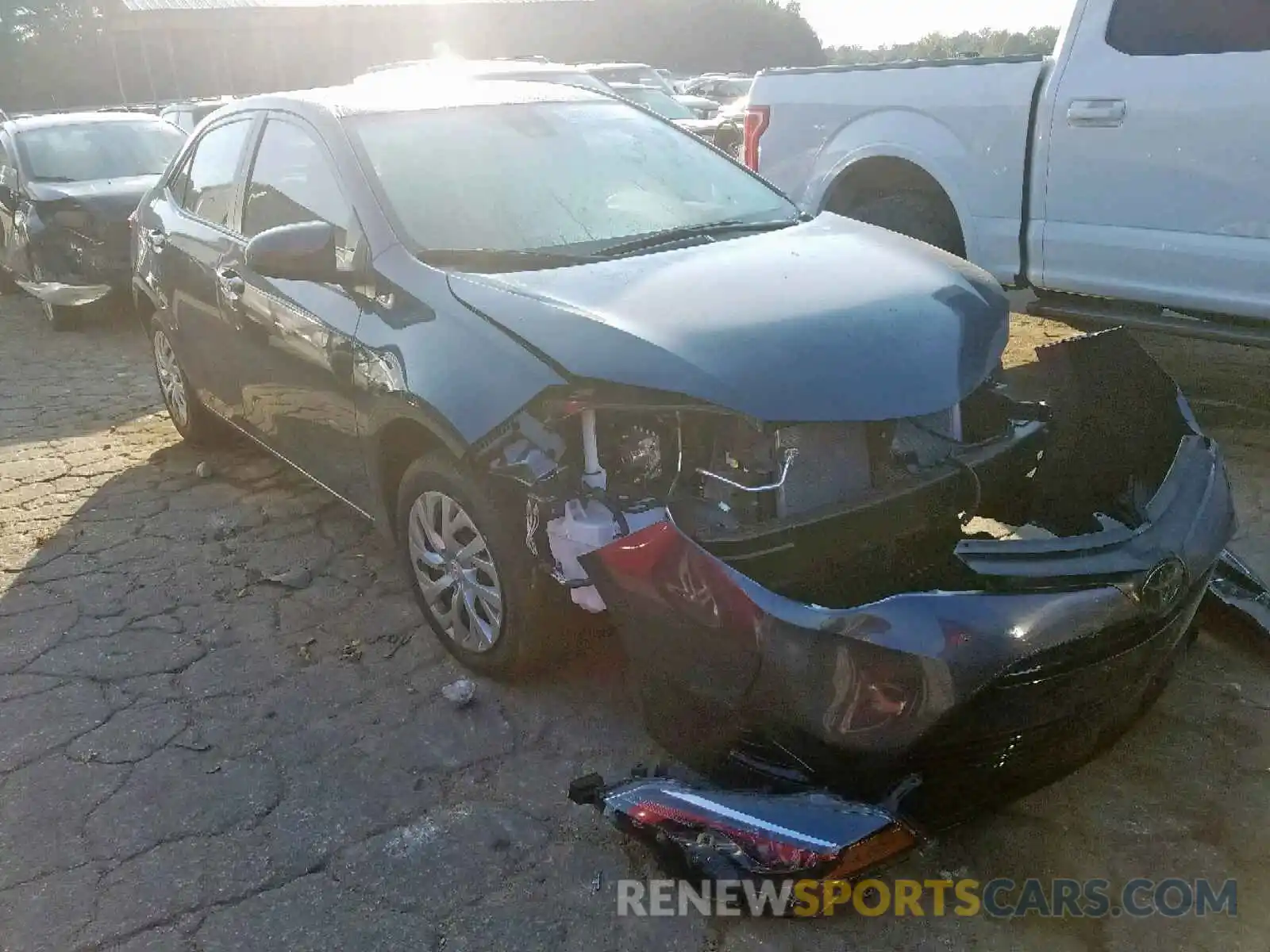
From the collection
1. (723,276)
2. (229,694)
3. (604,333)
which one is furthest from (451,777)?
(723,276)

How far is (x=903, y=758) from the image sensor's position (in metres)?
2.24

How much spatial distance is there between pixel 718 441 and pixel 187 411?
360 centimetres

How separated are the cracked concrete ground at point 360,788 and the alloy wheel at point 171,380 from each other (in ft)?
3.65

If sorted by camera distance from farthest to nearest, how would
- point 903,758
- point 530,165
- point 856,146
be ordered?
point 856,146
point 530,165
point 903,758

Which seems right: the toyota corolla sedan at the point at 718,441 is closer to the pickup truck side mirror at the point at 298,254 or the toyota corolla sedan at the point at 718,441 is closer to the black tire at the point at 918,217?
the pickup truck side mirror at the point at 298,254

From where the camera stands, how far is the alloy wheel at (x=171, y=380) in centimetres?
540

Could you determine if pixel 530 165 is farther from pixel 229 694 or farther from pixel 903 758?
pixel 903 758

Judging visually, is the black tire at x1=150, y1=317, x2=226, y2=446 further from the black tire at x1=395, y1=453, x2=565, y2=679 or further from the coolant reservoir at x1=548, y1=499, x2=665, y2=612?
the coolant reservoir at x1=548, y1=499, x2=665, y2=612

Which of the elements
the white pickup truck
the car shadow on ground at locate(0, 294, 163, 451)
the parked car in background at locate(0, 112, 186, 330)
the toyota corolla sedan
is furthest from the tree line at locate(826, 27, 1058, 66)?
the toyota corolla sedan

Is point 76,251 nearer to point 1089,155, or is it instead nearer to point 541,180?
point 541,180

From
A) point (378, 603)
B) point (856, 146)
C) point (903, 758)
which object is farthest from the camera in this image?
point (856, 146)

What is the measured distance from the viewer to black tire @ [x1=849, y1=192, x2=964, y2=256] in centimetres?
565

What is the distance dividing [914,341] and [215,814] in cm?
224

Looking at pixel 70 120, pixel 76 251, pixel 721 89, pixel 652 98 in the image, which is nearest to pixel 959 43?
pixel 721 89
